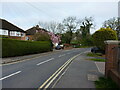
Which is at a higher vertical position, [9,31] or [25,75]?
[9,31]

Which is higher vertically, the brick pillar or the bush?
the bush

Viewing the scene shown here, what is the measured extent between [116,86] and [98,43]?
18.8 m

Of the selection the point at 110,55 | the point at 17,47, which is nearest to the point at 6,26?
the point at 17,47

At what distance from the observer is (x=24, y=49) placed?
21422mm

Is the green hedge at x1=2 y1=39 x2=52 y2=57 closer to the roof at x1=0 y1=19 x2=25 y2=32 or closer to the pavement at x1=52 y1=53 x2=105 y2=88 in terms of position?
the pavement at x1=52 y1=53 x2=105 y2=88

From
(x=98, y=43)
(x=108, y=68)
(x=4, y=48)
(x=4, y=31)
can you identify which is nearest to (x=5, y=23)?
(x=4, y=31)

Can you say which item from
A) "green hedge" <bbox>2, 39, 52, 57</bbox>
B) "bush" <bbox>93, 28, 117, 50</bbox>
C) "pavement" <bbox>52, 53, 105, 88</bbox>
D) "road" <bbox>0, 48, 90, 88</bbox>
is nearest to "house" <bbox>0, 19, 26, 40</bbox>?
"green hedge" <bbox>2, 39, 52, 57</bbox>

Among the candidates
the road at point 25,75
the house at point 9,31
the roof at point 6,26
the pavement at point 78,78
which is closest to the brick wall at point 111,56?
the pavement at point 78,78

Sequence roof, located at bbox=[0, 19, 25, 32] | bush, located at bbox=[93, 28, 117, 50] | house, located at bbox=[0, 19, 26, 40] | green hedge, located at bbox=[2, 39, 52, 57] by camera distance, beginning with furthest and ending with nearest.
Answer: roof, located at bbox=[0, 19, 25, 32], house, located at bbox=[0, 19, 26, 40], bush, located at bbox=[93, 28, 117, 50], green hedge, located at bbox=[2, 39, 52, 57]

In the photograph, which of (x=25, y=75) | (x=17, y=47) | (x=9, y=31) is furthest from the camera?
(x=9, y=31)

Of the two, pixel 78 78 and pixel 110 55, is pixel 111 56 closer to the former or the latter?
pixel 110 55

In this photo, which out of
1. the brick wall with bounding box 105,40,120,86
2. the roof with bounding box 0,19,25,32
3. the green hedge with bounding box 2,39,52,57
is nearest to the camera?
the brick wall with bounding box 105,40,120,86

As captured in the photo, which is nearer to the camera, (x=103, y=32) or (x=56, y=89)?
(x=56, y=89)

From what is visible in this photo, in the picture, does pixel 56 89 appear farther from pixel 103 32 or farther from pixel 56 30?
pixel 56 30
